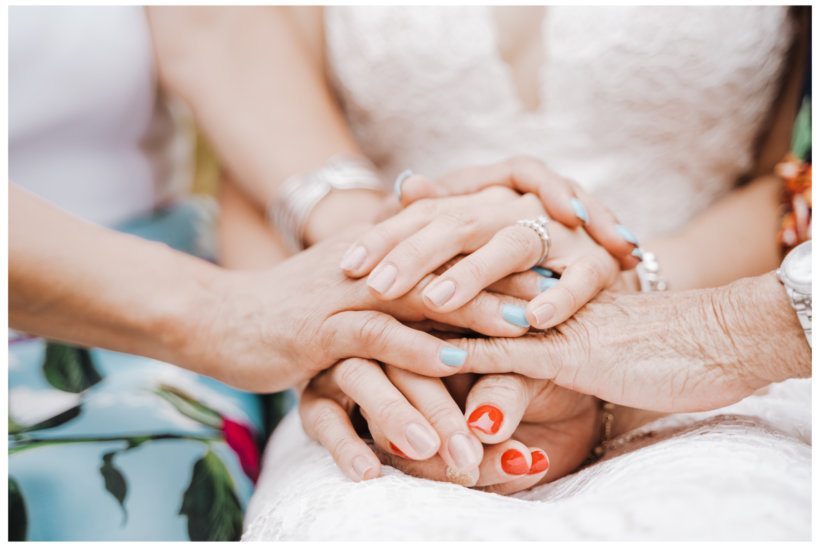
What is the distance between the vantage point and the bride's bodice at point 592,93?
41.3 inches

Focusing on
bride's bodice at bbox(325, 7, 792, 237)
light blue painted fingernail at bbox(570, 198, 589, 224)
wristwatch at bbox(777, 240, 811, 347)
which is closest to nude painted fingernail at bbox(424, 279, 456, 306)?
light blue painted fingernail at bbox(570, 198, 589, 224)

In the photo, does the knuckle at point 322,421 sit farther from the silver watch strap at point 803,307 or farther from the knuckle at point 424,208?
the silver watch strap at point 803,307

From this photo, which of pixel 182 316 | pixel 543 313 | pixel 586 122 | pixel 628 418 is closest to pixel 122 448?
pixel 182 316

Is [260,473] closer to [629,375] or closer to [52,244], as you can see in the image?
[52,244]

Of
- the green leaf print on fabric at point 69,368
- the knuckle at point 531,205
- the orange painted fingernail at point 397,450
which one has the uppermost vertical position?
the knuckle at point 531,205

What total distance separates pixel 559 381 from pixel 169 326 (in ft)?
1.49

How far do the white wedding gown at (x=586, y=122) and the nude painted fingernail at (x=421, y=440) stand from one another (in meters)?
0.03

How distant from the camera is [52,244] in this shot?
77cm

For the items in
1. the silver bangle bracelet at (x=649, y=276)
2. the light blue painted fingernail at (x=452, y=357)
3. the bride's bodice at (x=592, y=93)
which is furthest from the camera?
the bride's bodice at (x=592, y=93)

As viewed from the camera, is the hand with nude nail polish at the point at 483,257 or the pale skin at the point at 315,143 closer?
the hand with nude nail polish at the point at 483,257

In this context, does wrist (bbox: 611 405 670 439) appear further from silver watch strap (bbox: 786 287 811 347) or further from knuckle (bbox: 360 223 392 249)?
knuckle (bbox: 360 223 392 249)

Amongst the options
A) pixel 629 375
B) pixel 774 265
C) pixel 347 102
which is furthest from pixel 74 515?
pixel 774 265

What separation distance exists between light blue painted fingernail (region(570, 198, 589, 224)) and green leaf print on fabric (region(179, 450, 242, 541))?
1.77 feet

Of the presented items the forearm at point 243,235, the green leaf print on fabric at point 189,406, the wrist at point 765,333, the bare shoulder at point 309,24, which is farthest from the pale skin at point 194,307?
the bare shoulder at point 309,24
